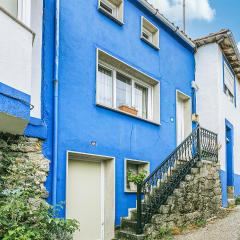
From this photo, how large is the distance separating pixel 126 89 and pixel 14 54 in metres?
5.22

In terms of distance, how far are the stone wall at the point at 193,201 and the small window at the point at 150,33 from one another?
4.08 metres

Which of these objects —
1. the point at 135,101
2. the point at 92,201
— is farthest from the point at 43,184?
the point at 135,101

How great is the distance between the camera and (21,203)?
19.1 feet

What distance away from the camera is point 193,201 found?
10.0m

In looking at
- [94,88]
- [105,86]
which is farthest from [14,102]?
[105,86]

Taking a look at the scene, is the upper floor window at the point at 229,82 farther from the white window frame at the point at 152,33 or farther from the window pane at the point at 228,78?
the white window frame at the point at 152,33

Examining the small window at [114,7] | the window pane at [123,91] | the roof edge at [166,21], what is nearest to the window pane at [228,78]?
the roof edge at [166,21]

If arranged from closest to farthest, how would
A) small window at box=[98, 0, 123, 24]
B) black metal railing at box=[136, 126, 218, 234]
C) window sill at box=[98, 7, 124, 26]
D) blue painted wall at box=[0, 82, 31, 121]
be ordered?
blue painted wall at box=[0, 82, 31, 121] < black metal railing at box=[136, 126, 218, 234] < window sill at box=[98, 7, 124, 26] < small window at box=[98, 0, 123, 24]

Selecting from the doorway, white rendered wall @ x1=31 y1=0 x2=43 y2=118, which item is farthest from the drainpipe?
the doorway

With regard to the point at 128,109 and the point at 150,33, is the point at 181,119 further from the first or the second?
the point at 128,109

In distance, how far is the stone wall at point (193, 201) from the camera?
347 inches

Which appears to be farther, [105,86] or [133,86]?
[133,86]

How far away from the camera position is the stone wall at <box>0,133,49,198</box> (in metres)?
6.55

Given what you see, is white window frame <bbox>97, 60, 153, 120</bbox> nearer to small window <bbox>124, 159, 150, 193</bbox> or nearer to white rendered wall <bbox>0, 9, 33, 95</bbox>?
small window <bbox>124, 159, 150, 193</bbox>
